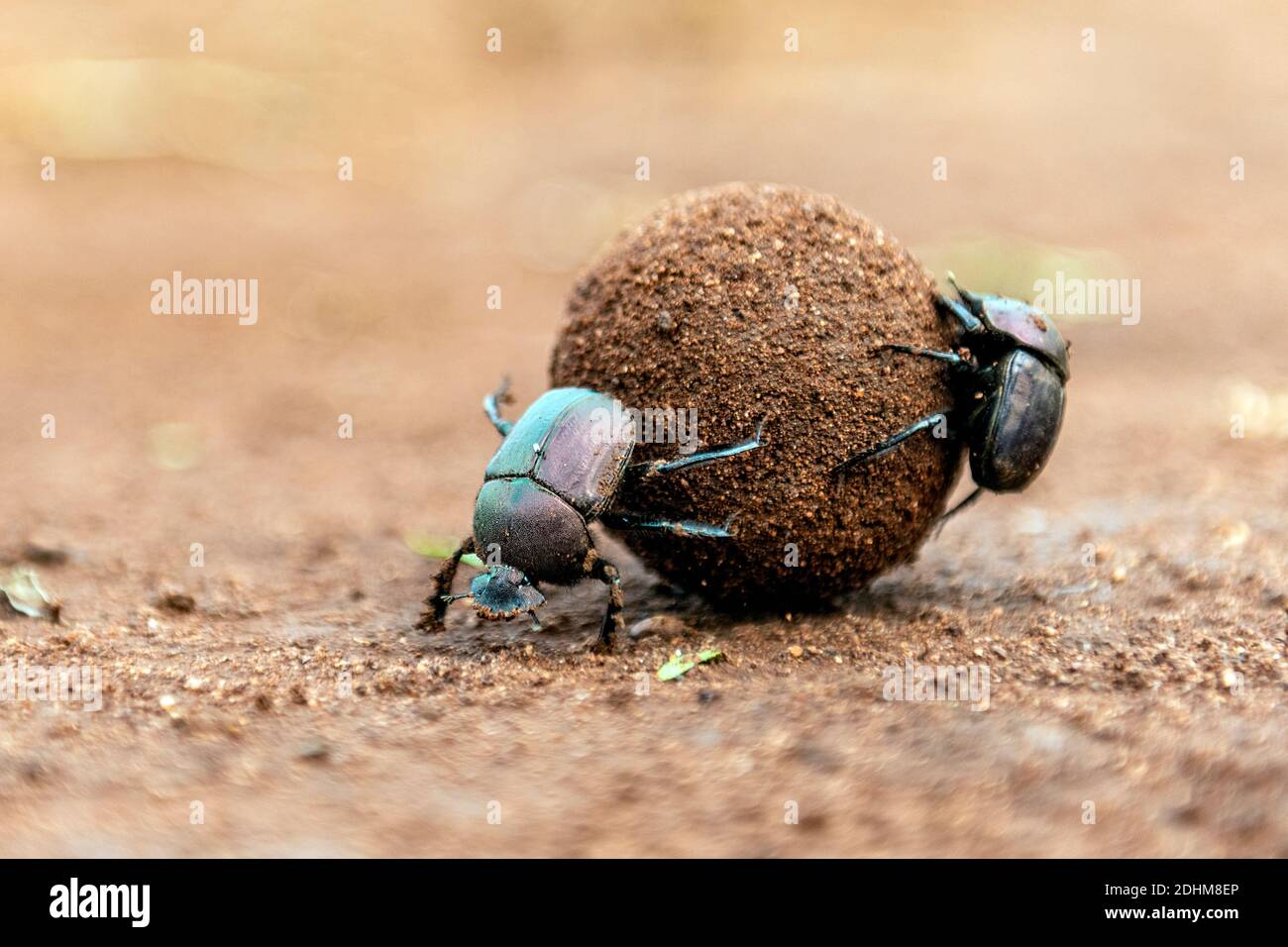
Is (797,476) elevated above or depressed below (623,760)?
above

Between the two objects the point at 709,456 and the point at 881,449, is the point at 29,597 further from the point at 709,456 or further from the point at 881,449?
the point at 881,449

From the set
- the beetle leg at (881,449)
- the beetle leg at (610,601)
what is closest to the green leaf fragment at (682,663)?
the beetle leg at (610,601)

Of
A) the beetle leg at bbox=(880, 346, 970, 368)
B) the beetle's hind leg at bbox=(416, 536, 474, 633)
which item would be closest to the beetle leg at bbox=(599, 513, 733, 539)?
the beetle's hind leg at bbox=(416, 536, 474, 633)

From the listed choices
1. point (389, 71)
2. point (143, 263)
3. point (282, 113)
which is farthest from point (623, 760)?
point (389, 71)

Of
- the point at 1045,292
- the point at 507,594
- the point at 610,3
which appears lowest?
the point at 507,594

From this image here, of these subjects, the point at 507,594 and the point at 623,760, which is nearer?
the point at 623,760
